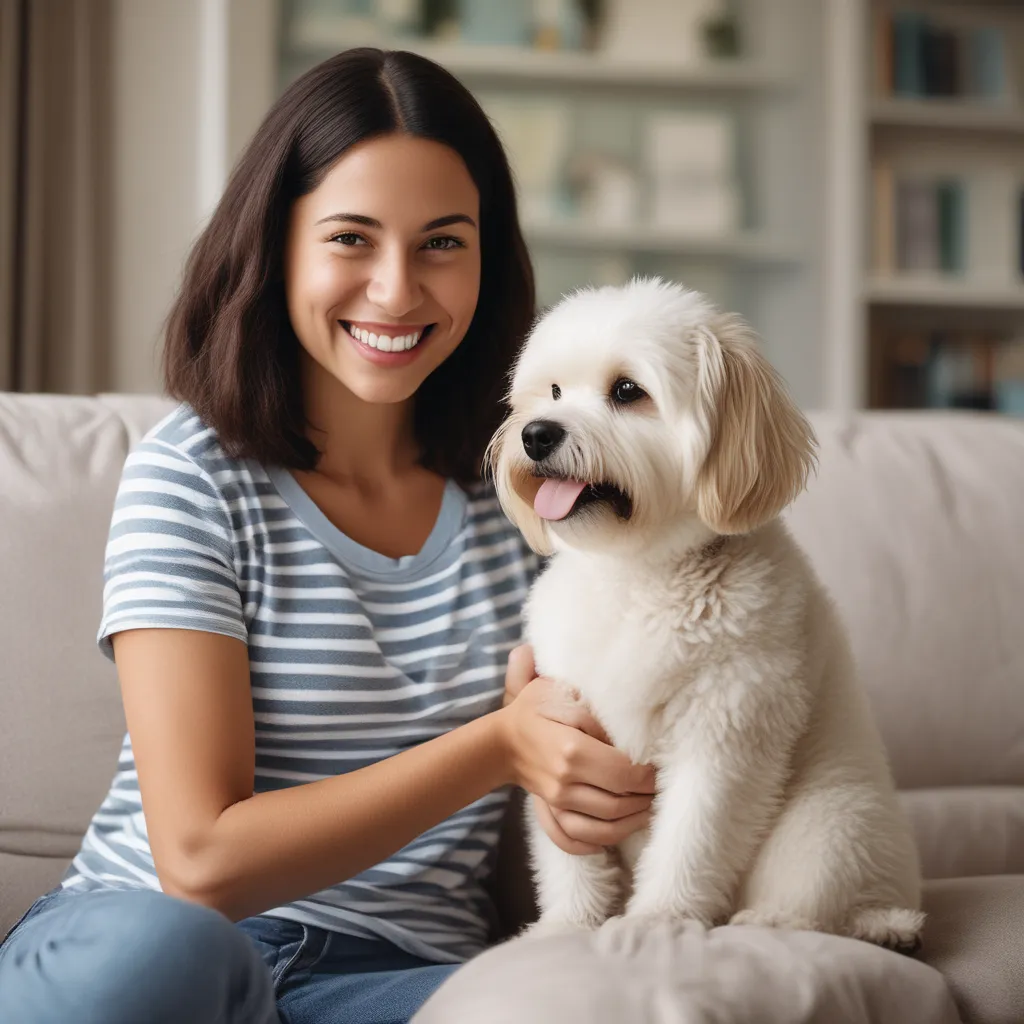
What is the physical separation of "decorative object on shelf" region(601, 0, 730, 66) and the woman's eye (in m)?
3.00

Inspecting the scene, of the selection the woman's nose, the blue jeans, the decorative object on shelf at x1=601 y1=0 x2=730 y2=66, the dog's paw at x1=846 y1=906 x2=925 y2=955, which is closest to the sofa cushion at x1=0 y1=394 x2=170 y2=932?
the blue jeans

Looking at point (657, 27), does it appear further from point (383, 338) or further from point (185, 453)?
point (185, 453)

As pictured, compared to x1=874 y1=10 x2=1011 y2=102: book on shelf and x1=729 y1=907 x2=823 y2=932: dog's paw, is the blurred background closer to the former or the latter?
x1=874 y1=10 x2=1011 y2=102: book on shelf

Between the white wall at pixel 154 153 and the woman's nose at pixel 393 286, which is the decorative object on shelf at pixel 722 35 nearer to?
the white wall at pixel 154 153

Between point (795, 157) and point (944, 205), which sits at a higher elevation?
point (795, 157)

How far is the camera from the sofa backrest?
1.47 m

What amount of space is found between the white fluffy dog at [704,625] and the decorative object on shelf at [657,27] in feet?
10.4

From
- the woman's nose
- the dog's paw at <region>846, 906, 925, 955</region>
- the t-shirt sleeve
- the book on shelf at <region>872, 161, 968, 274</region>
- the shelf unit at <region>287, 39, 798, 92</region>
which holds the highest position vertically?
the shelf unit at <region>287, 39, 798, 92</region>

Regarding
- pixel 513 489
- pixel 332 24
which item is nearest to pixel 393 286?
pixel 513 489

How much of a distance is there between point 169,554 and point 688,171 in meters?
3.31

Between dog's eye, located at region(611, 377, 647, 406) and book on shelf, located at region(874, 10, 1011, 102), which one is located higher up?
book on shelf, located at region(874, 10, 1011, 102)

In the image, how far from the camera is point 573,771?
1.17 meters

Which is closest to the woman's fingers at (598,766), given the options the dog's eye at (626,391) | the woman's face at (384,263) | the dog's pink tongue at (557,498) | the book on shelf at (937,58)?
the dog's pink tongue at (557,498)

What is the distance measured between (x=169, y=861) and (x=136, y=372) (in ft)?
9.19
